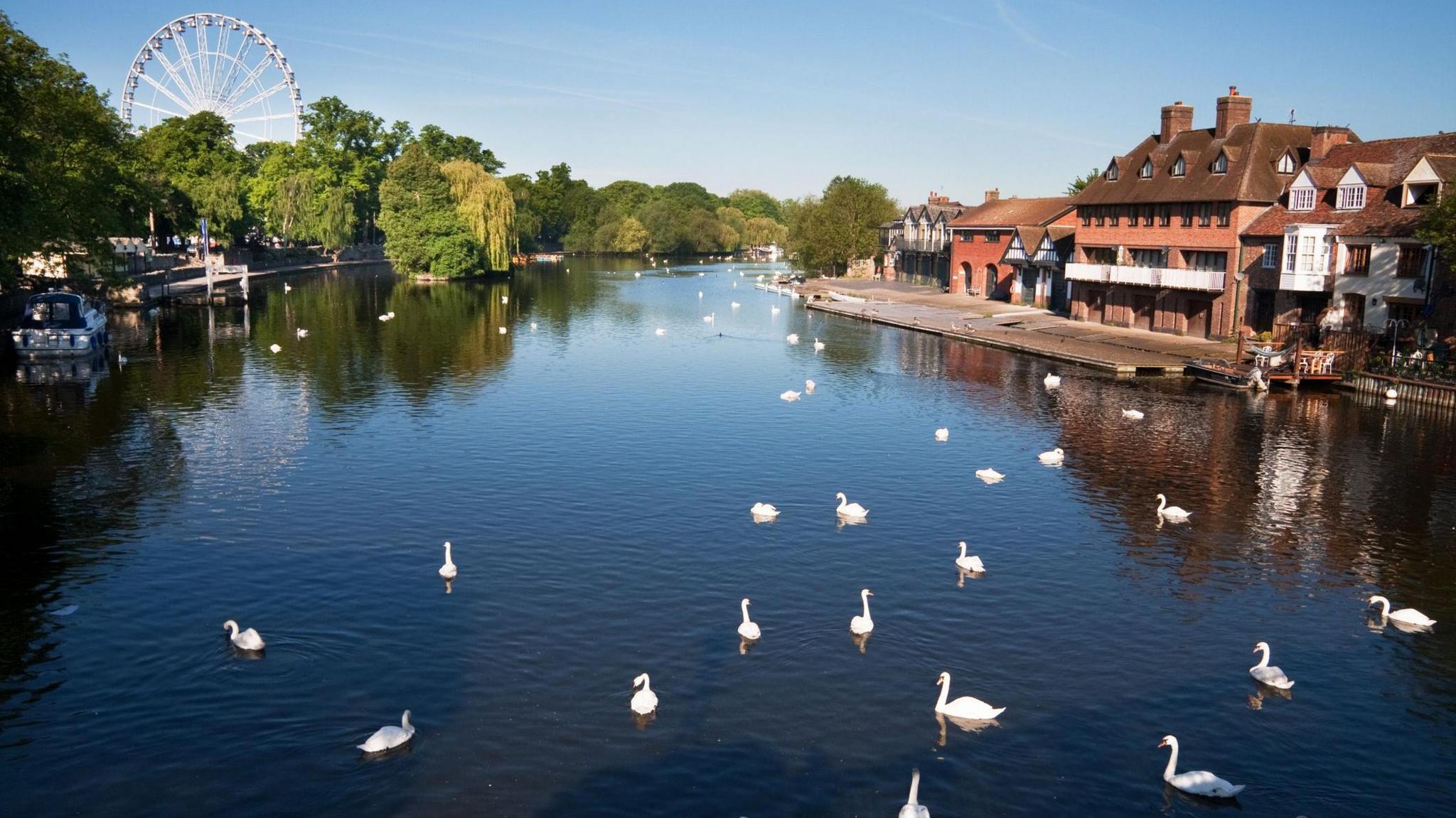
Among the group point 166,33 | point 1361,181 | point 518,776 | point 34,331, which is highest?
point 166,33

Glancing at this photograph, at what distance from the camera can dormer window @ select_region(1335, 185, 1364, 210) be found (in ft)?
190

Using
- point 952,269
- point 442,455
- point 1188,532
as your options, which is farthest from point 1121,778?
point 952,269

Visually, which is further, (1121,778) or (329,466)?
(329,466)

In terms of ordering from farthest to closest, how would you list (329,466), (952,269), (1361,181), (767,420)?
1. (952,269)
2. (1361,181)
3. (767,420)
4. (329,466)

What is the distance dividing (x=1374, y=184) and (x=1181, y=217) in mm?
12950

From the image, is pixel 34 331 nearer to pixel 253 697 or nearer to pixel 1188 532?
pixel 253 697

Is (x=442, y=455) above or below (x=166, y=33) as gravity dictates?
below

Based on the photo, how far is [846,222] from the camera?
13450 cm

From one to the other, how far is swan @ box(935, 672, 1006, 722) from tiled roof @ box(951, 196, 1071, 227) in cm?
7998

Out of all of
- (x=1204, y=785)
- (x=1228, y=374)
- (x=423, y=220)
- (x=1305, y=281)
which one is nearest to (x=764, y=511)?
(x=1204, y=785)

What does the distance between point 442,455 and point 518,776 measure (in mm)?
22413

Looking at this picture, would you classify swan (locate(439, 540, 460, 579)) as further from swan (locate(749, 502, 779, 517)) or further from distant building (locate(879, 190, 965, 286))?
distant building (locate(879, 190, 965, 286))

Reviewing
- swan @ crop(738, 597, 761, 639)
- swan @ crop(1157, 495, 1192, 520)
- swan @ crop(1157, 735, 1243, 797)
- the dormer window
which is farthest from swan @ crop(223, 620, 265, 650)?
the dormer window

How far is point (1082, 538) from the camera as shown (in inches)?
1192
